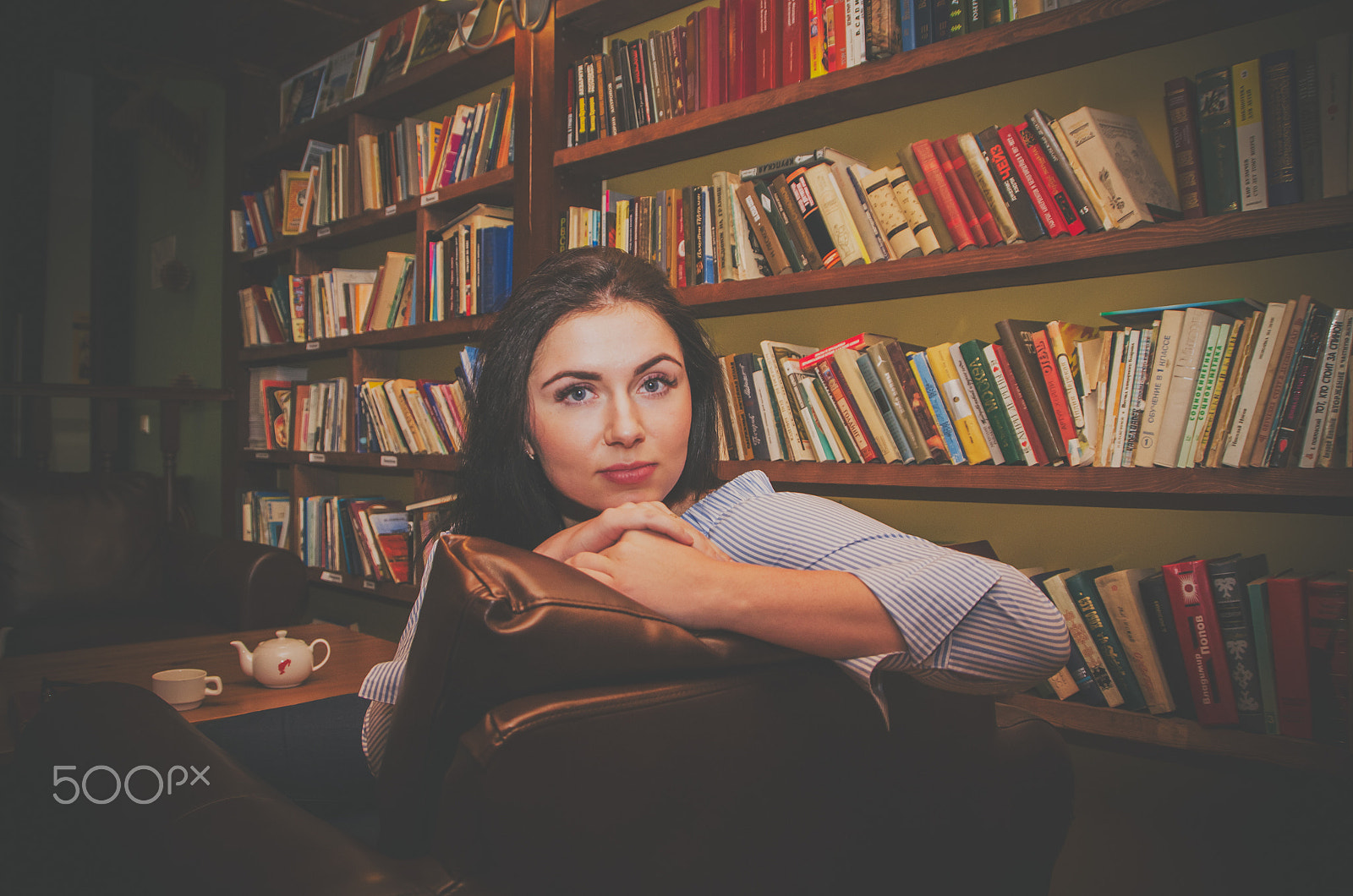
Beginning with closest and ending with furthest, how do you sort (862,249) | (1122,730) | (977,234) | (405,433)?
(1122,730), (977,234), (862,249), (405,433)

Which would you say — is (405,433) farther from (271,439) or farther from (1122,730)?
(1122,730)

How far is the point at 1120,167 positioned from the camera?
1.49 meters

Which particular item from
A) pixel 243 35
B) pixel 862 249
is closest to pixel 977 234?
pixel 862 249

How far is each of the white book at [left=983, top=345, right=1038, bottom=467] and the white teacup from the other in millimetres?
1542

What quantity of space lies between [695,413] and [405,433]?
1842 millimetres

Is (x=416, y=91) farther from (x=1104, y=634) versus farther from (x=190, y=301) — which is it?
(x=1104, y=634)

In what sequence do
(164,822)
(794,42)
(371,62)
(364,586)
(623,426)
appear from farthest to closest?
(371,62), (364,586), (794,42), (623,426), (164,822)

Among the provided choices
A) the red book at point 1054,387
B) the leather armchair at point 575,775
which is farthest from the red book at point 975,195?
the leather armchair at point 575,775

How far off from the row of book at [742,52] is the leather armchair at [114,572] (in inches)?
66.6

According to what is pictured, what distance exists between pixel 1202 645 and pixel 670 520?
3.67 feet

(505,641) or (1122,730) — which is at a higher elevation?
(505,641)

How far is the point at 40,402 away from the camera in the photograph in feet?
11.4

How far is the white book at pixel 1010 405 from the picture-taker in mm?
1589

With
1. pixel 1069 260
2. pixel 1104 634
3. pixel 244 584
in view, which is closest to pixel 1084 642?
pixel 1104 634
